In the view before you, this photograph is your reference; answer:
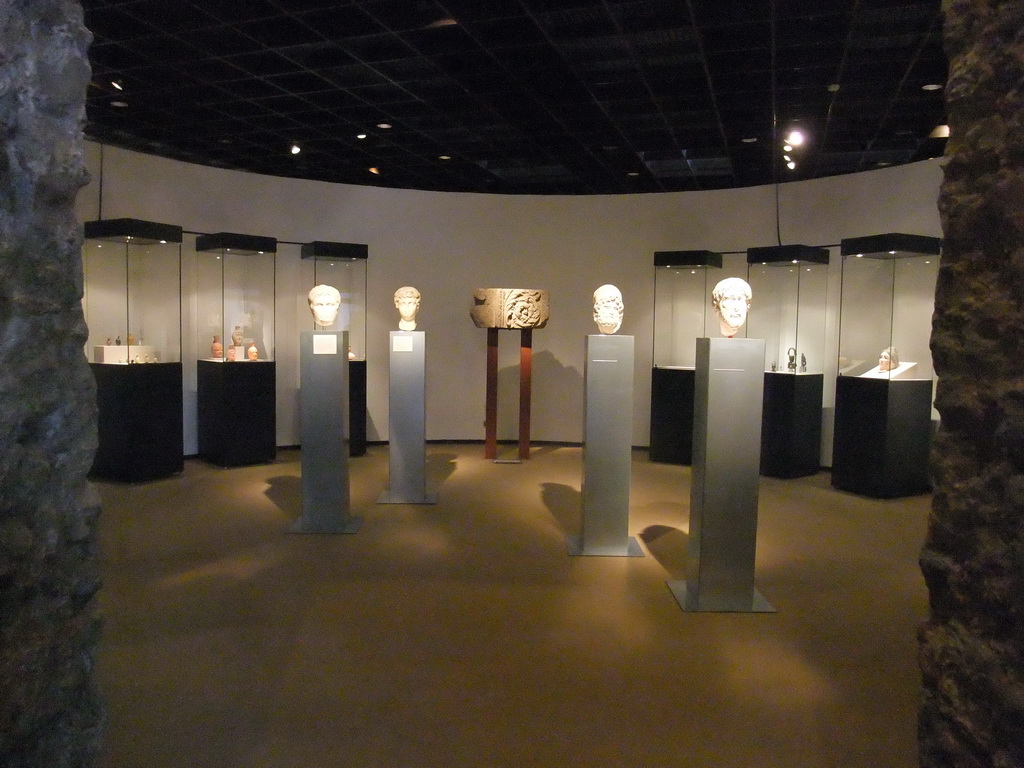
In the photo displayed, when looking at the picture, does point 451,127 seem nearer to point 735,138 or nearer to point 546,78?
point 546,78

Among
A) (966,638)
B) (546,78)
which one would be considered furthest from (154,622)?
(546,78)

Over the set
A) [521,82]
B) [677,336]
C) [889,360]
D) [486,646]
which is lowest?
[486,646]

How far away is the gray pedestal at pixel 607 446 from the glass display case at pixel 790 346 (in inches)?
133

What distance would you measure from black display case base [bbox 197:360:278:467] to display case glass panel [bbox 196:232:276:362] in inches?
7.4

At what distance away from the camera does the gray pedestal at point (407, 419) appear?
6492 mm

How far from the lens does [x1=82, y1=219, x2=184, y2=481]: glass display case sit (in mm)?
7039

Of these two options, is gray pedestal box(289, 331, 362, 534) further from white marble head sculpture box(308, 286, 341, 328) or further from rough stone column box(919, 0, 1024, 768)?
rough stone column box(919, 0, 1024, 768)

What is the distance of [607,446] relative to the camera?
5.11m

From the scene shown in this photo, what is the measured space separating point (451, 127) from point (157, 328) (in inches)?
157

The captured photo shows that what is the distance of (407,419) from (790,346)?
4.73 m

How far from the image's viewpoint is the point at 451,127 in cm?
778

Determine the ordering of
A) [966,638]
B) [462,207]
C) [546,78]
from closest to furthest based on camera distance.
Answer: [966,638], [546,78], [462,207]

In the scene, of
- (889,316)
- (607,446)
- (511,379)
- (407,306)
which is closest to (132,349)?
(407,306)

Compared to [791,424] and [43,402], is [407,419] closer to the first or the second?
[791,424]
